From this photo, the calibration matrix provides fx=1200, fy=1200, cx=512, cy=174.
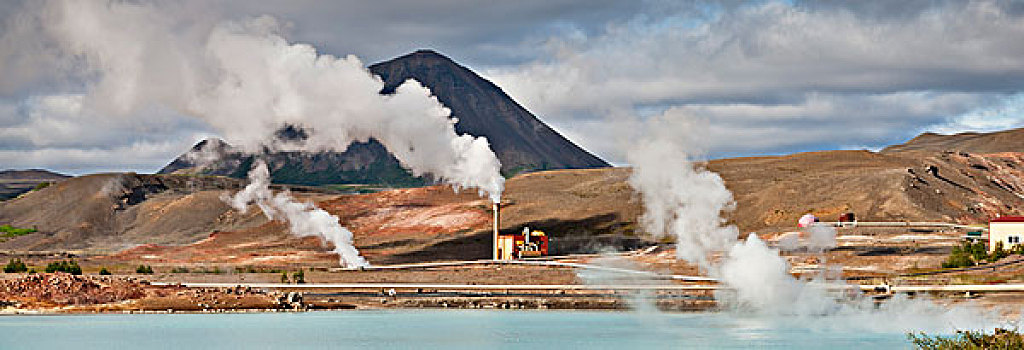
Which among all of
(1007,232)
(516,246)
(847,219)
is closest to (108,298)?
(516,246)

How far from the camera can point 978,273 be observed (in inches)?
3984

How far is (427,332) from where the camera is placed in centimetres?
8631

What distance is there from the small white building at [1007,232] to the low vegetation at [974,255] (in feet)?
13.9

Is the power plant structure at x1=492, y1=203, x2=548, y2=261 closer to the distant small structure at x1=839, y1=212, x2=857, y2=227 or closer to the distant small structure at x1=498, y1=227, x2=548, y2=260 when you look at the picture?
the distant small structure at x1=498, y1=227, x2=548, y2=260

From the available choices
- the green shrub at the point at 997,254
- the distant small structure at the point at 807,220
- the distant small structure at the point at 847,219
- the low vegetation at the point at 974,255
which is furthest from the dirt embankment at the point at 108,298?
the distant small structure at the point at 847,219

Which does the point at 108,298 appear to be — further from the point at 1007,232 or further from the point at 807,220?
the point at 807,220

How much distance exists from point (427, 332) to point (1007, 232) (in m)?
68.8

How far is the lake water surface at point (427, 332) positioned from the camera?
7625cm

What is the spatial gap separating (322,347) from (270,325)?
1741cm

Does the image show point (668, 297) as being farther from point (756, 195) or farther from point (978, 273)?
point (756, 195)

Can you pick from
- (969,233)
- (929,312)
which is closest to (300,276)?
(929,312)

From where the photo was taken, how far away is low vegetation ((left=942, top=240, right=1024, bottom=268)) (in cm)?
11175

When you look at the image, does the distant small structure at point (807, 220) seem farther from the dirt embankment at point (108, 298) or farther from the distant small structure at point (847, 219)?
the dirt embankment at point (108, 298)

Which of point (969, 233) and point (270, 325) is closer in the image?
point (270, 325)
